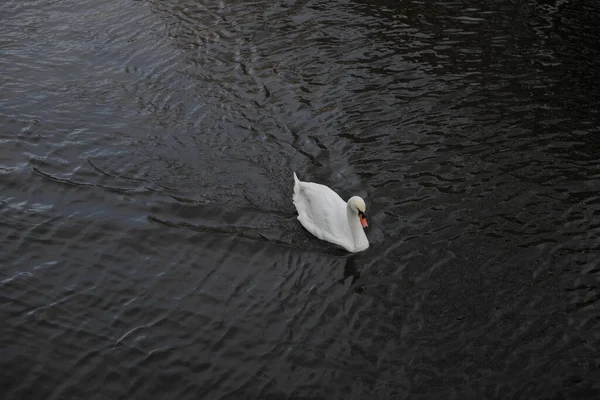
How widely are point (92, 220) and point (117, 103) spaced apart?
4.16 m

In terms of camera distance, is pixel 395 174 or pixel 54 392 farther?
pixel 395 174

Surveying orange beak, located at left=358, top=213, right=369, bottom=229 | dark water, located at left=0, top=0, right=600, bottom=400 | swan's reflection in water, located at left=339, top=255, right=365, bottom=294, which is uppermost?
orange beak, located at left=358, top=213, right=369, bottom=229

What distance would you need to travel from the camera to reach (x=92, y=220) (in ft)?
41.2

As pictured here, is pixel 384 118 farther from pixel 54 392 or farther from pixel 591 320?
pixel 54 392

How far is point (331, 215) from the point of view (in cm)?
1216

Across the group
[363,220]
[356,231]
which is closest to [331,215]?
[356,231]

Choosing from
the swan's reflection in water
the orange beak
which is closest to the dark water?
the swan's reflection in water

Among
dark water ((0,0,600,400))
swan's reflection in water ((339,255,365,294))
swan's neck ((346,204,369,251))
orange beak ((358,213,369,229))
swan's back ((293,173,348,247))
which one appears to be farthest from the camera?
swan's back ((293,173,348,247))

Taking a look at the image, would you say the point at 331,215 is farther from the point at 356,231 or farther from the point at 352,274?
the point at 352,274

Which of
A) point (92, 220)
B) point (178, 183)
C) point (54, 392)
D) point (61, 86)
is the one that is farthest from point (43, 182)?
point (54, 392)

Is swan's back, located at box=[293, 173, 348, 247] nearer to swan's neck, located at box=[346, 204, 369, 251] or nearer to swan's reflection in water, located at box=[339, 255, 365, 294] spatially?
swan's neck, located at box=[346, 204, 369, 251]

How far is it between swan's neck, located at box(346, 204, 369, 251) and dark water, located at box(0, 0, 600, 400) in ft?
0.63

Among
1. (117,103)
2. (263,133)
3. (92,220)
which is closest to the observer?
(92,220)

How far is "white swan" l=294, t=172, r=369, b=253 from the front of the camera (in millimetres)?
11797
